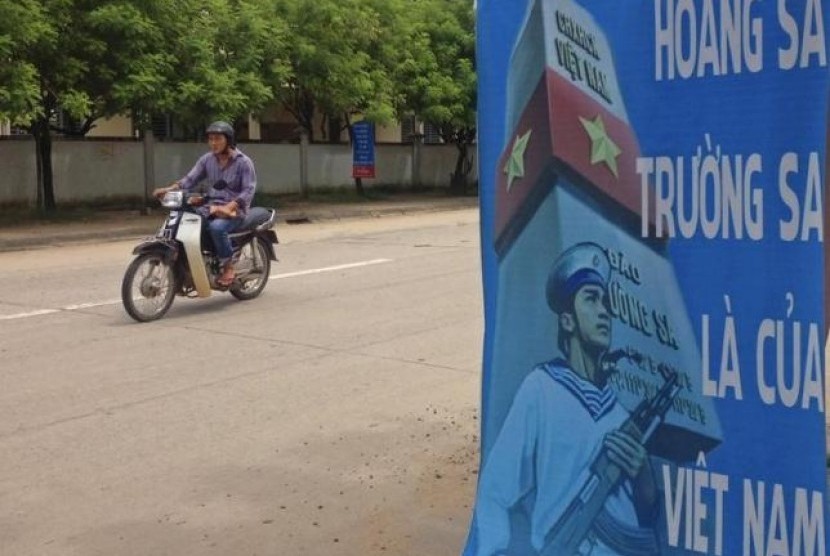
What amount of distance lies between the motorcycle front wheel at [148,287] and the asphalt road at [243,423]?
182 millimetres

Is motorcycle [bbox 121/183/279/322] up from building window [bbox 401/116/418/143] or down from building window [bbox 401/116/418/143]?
down

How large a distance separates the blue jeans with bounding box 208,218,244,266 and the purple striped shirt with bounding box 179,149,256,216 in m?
0.18

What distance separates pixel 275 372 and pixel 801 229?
516 centimetres

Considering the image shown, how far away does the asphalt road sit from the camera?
438 cm

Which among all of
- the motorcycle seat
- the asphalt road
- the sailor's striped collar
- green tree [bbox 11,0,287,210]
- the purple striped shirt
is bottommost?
the asphalt road

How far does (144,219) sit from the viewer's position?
2070cm

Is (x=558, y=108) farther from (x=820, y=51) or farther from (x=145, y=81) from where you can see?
(x=145, y=81)

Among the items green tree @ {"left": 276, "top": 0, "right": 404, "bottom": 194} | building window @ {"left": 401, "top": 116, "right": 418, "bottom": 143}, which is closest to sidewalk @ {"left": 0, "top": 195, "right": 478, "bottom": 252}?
green tree @ {"left": 276, "top": 0, "right": 404, "bottom": 194}

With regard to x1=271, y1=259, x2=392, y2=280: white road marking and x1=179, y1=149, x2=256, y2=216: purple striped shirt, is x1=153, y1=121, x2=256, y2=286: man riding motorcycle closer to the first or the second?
x1=179, y1=149, x2=256, y2=216: purple striped shirt

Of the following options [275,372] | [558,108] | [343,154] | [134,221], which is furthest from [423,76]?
[558,108]

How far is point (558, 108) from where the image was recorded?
2932 mm

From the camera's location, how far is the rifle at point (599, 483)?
9.19 ft

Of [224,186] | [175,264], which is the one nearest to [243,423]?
[175,264]

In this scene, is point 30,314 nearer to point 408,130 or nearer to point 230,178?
point 230,178
